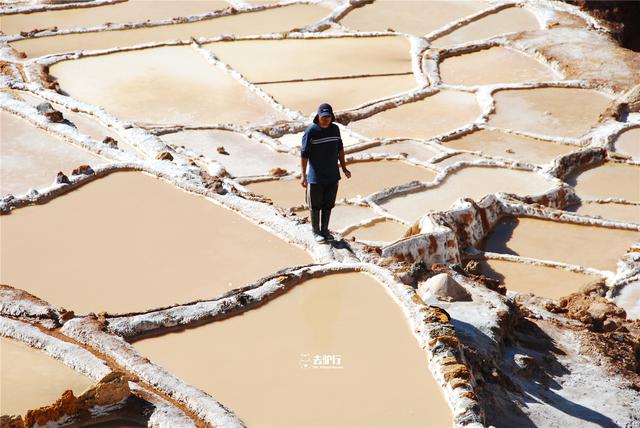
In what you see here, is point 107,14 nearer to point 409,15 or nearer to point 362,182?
point 409,15

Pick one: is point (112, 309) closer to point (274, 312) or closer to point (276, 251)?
point (274, 312)

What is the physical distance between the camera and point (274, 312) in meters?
6.62

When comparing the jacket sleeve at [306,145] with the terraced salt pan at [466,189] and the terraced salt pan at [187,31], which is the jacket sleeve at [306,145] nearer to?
the terraced salt pan at [466,189]

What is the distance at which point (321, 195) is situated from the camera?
766 cm

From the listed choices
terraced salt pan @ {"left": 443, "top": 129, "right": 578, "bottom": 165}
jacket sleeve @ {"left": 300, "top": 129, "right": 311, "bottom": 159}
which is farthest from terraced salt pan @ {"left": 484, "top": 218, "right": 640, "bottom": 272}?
jacket sleeve @ {"left": 300, "top": 129, "right": 311, "bottom": 159}

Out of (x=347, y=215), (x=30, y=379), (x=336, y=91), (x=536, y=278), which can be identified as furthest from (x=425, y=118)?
(x=30, y=379)

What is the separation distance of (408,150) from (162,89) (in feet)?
13.9

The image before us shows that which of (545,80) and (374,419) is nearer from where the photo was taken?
(374,419)

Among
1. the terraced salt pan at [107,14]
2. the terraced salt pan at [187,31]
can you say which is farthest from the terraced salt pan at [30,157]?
the terraced salt pan at [107,14]

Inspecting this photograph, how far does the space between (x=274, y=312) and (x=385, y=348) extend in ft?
2.82

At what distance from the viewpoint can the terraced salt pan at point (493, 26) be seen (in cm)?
2100

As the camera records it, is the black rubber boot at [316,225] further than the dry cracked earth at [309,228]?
Yes

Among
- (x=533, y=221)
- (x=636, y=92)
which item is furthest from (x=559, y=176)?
(x=636, y=92)

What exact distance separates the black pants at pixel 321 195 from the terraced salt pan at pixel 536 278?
11.5 feet
